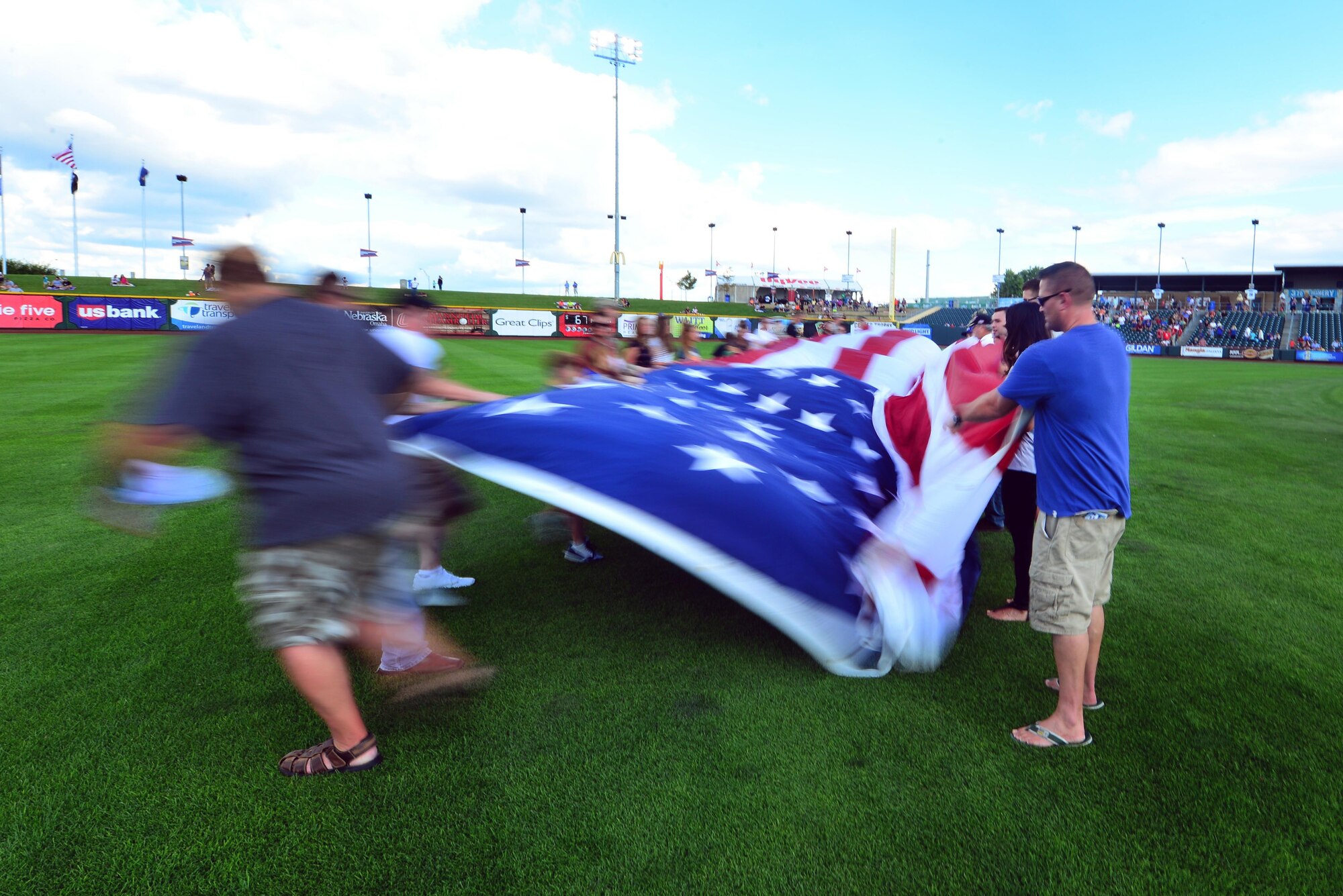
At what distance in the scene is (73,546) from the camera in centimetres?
475

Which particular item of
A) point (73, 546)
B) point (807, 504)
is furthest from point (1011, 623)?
point (73, 546)

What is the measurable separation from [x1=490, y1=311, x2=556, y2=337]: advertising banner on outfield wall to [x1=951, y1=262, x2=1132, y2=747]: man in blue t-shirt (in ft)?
96.6

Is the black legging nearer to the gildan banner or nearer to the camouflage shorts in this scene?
the camouflage shorts

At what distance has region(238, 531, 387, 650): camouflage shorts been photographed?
2164 mm

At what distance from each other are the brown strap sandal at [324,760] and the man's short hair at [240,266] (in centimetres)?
155

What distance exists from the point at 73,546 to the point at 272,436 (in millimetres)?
3824

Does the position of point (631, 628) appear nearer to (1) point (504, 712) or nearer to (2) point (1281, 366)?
(1) point (504, 712)

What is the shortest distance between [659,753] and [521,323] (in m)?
29.8

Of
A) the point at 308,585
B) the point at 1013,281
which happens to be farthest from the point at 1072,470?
the point at 1013,281

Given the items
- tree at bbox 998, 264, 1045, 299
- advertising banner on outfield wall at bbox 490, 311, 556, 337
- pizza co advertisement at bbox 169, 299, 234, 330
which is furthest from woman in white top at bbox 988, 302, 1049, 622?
tree at bbox 998, 264, 1045, 299

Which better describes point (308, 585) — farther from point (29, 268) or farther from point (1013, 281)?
point (1013, 281)

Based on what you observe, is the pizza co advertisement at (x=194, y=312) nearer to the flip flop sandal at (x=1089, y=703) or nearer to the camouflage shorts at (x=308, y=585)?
the camouflage shorts at (x=308, y=585)

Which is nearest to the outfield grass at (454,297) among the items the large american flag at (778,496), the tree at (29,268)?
the tree at (29,268)

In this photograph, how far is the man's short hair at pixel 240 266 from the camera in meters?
2.21
